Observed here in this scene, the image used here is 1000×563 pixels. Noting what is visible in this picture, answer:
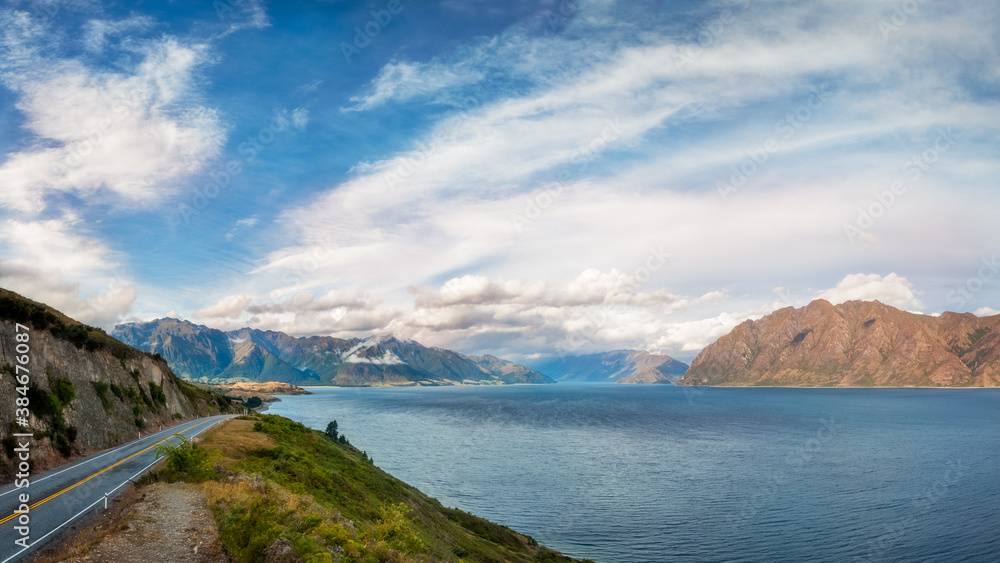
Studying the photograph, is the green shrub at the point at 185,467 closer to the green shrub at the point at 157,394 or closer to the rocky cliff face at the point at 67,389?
the rocky cliff face at the point at 67,389

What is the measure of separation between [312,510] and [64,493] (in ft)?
50.5

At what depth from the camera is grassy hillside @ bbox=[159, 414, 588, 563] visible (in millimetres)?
19188

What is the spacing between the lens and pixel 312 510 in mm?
23953

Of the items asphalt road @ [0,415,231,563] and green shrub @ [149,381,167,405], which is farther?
green shrub @ [149,381,167,405]

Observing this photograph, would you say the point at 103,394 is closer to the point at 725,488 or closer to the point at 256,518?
the point at 256,518

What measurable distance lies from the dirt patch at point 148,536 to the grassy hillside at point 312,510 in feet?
2.56

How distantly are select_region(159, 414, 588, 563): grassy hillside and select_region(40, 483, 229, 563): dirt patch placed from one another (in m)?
0.78

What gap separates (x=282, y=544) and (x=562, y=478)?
8128 centimetres

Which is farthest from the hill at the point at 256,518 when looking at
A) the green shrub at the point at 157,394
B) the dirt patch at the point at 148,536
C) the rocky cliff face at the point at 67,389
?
the green shrub at the point at 157,394

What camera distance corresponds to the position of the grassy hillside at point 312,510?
63.0 ft

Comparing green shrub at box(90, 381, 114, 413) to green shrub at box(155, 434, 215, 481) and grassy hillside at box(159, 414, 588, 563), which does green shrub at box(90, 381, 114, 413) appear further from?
green shrub at box(155, 434, 215, 481)

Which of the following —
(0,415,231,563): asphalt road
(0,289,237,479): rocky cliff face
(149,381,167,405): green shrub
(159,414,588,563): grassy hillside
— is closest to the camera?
(159,414,588,563): grassy hillside

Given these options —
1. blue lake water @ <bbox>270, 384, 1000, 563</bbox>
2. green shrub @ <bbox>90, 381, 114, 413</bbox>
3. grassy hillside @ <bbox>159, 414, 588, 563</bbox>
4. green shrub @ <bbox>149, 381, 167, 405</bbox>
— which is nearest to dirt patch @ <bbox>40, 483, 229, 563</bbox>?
grassy hillside @ <bbox>159, 414, 588, 563</bbox>

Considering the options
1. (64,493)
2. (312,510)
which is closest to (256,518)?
(312,510)
